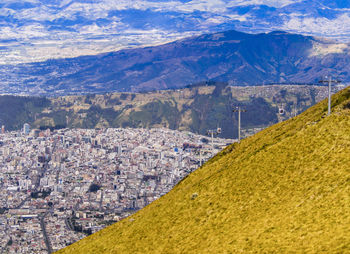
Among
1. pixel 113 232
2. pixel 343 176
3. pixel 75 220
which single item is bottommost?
pixel 75 220

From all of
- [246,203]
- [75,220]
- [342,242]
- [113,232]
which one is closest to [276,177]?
[246,203]

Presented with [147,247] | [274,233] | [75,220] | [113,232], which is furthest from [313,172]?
[75,220]

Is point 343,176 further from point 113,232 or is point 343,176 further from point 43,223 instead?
point 43,223

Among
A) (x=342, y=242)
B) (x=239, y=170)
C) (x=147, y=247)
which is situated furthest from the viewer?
(x=239, y=170)

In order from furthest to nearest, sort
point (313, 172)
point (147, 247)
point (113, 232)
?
point (113, 232) < point (147, 247) < point (313, 172)

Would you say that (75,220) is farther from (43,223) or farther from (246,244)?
(246,244)

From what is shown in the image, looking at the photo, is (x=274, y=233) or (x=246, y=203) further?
(x=246, y=203)

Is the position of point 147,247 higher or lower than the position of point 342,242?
lower
